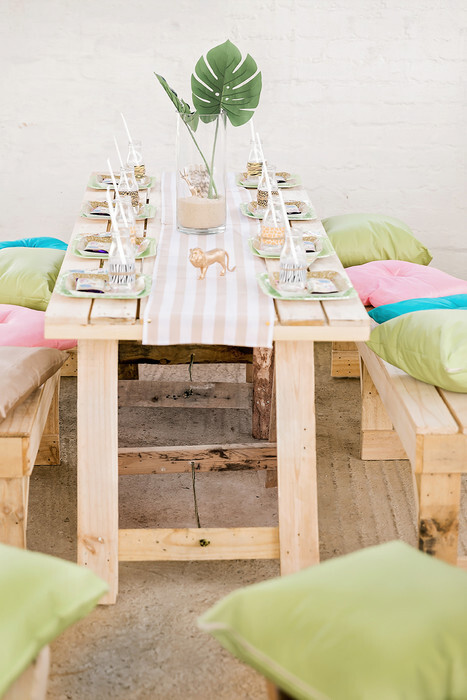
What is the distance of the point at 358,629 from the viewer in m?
1.42

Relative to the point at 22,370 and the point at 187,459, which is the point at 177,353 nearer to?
the point at 187,459

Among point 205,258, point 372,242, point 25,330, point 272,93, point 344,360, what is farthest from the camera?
point 272,93

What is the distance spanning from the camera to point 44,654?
164cm

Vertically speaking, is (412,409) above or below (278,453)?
above

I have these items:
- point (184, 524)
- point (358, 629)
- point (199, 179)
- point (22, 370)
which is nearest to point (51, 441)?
point (184, 524)

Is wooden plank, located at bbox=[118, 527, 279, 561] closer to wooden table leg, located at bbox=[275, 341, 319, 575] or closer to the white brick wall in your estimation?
wooden table leg, located at bbox=[275, 341, 319, 575]

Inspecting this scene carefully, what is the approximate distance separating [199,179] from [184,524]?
3.30 feet

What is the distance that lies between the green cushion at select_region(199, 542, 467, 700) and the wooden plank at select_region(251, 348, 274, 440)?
1.39 meters

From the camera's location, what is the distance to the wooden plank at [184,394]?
10.7 feet

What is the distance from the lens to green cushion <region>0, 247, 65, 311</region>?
119 inches

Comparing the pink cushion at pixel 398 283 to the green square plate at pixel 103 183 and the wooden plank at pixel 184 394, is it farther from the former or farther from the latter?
the green square plate at pixel 103 183

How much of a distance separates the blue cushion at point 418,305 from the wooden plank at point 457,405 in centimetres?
44

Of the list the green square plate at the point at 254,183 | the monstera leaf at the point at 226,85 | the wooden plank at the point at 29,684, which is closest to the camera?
the wooden plank at the point at 29,684

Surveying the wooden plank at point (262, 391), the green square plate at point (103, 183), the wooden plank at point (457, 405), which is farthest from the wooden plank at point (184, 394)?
the wooden plank at point (457, 405)
